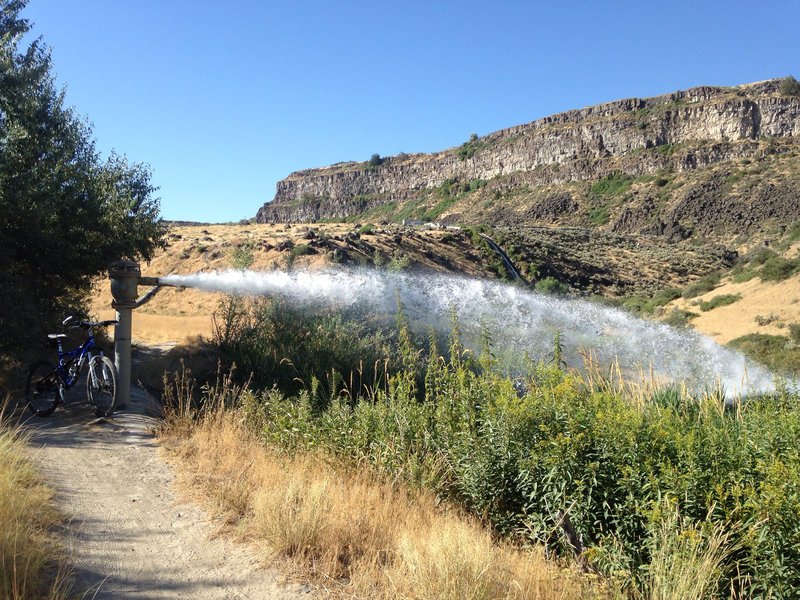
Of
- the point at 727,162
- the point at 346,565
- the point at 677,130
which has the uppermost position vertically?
the point at 677,130

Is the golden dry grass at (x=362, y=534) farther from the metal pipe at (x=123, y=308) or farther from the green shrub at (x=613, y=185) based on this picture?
Result: the green shrub at (x=613, y=185)

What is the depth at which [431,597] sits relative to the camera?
132 inches

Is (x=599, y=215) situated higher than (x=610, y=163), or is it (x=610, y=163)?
(x=610, y=163)

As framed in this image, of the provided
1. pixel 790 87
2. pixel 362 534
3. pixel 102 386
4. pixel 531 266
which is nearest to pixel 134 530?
pixel 362 534

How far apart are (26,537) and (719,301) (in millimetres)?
30492

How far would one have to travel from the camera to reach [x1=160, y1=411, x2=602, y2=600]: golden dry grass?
3.53 m

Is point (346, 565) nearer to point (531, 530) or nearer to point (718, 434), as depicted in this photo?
point (531, 530)

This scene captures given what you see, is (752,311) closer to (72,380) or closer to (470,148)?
(72,380)

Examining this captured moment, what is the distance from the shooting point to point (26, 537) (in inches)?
147

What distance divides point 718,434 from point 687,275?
45.4 metres

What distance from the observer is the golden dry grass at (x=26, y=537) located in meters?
3.36

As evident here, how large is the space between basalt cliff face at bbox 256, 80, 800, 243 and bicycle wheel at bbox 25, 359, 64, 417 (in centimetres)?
6147

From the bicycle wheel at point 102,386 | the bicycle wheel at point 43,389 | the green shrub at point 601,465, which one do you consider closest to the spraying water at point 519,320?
the bicycle wheel at point 102,386

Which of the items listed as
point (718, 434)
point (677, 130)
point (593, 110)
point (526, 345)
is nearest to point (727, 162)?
point (677, 130)
